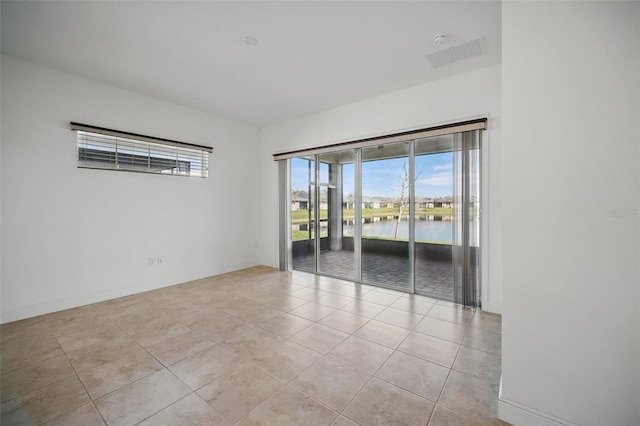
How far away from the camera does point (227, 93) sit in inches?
153

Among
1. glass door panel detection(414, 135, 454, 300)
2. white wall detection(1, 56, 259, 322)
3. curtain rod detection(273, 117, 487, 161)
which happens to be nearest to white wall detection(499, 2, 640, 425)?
curtain rod detection(273, 117, 487, 161)

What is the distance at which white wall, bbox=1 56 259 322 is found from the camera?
296 centimetres

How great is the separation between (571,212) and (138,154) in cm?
483

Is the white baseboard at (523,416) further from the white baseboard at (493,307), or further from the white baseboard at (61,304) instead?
the white baseboard at (61,304)

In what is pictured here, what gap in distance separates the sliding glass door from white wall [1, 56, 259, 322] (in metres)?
1.66

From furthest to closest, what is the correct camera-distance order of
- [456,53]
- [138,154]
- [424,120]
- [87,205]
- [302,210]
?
[302,210] < [138,154] < [424,120] < [87,205] < [456,53]

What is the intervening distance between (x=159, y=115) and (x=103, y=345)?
3.23 m

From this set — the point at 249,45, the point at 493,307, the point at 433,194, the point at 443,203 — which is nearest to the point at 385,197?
the point at 433,194

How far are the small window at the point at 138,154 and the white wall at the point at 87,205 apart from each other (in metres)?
0.11

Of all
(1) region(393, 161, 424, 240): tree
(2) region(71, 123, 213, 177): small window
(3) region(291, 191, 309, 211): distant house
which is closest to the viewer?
(2) region(71, 123, 213, 177): small window

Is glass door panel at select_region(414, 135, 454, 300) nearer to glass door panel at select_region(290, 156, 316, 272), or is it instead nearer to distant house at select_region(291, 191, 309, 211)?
glass door panel at select_region(290, 156, 316, 272)

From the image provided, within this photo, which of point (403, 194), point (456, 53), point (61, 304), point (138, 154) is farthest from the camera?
point (403, 194)

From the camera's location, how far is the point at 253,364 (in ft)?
7.03

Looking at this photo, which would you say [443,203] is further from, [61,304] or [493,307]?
[61,304]
